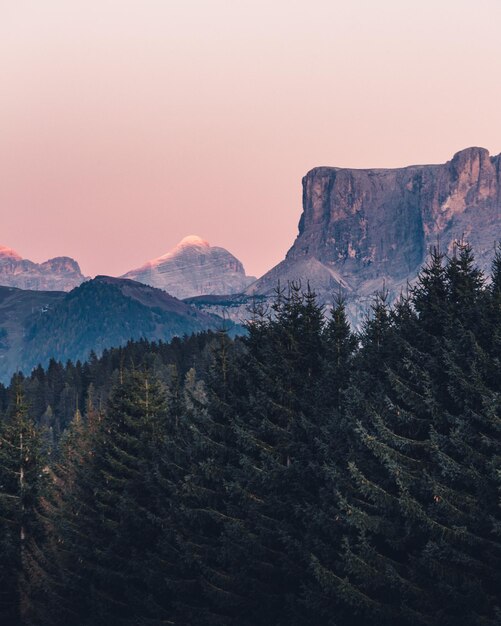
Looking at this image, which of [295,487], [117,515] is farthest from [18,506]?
[295,487]

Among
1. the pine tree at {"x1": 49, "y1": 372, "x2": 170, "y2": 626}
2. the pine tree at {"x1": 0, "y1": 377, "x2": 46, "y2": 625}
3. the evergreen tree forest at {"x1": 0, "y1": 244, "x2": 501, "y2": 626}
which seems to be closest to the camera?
the evergreen tree forest at {"x1": 0, "y1": 244, "x2": 501, "y2": 626}

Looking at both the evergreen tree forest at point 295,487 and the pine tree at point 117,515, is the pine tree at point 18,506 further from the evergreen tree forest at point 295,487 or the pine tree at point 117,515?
A: the pine tree at point 117,515

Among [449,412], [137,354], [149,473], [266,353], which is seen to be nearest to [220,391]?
[266,353]

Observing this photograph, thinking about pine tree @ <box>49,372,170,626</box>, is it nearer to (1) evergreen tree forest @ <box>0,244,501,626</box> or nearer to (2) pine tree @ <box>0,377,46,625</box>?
(1) evergreen tree forest @ <box>0,244,501,626</box>

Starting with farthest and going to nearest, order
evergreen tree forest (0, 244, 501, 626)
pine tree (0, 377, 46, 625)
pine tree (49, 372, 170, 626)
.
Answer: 1. pine tree (0, 377, 46, 625)
2. pine tree (49, 372, 170, 626)
3. evergreen tree forest (0, 244, 501, 626)

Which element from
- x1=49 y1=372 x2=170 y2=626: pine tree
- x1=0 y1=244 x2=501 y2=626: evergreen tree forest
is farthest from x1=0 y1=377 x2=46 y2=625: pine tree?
x1=49 y1=372 x2=170 y2=626: pine tree

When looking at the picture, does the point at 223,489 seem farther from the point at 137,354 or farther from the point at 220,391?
the point at 137,354

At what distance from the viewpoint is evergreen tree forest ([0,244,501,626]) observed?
31.2 m

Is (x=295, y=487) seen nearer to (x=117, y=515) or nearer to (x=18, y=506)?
(x=117, y=515)

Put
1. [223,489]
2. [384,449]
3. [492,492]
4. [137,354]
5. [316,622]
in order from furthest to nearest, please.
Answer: [137,354] < [223,489] < [316,622] < [384,449] < [492,492]

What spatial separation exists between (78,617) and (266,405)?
19.3m

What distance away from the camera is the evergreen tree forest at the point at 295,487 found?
31.2 m

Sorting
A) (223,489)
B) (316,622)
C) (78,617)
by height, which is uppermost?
(223,489)

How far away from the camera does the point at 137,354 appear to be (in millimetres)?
192500
